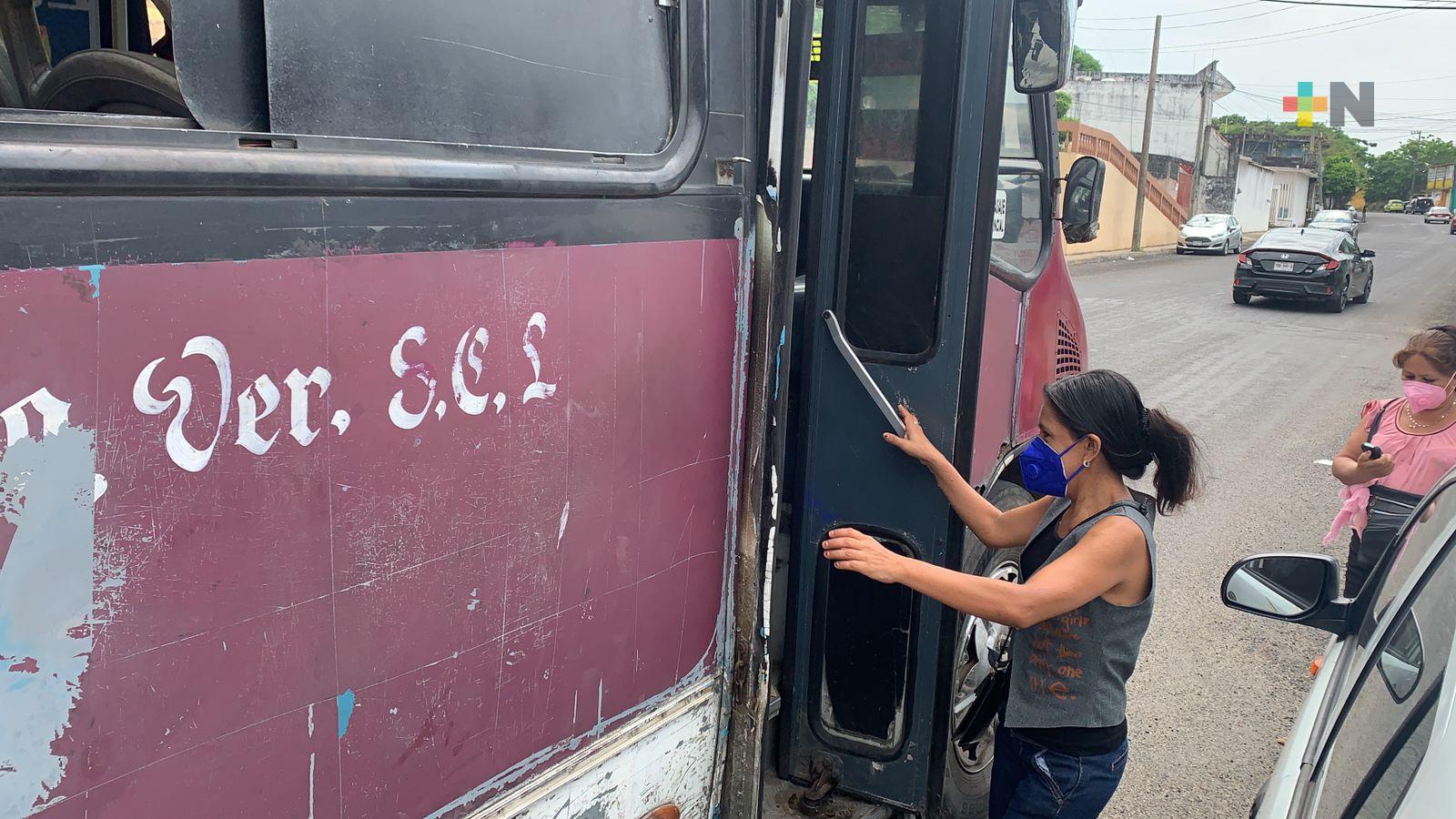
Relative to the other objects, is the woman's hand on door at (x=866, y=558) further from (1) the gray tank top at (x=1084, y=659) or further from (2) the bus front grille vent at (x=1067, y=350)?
(2) the bus front grille vent at (x=1067, y=350)

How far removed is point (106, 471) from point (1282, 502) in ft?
24.4

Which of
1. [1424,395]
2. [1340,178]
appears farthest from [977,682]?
[1340,178]

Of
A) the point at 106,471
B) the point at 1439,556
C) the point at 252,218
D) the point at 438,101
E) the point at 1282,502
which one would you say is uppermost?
the point at 438,101

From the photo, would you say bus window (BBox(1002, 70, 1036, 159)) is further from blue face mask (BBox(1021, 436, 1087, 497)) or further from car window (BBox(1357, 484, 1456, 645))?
car window (BBox(1357, 484, 1456, 645))

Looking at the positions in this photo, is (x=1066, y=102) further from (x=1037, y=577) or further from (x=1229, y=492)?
(x=1037, y=577)

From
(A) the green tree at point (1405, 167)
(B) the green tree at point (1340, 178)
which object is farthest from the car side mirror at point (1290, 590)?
(A) the green tree at point (1405, 167)

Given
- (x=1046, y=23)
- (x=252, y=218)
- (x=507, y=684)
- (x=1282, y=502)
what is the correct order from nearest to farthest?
(x=252, y=218)
(x=507, y=684)
(x=1046, y=23)
(x=1282, y=502)

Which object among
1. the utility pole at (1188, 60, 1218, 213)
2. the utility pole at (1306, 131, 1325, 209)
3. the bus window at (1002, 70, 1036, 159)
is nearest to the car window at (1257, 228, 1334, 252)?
the bus window at (1002, 70, 1036, 159)

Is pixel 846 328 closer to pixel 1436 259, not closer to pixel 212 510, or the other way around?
pixel 212 510

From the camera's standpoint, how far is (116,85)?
5.92ft

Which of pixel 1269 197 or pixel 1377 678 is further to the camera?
pixel 1269 197

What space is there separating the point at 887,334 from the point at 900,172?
1.32 feet

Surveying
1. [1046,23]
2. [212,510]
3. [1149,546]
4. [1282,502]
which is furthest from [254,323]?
[1282,502]

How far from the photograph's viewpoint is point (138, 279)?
4.14ft
